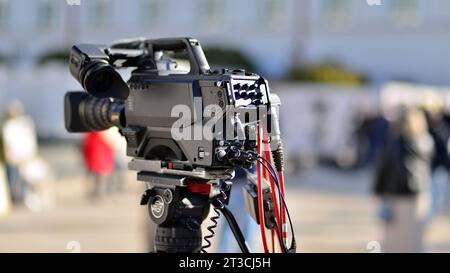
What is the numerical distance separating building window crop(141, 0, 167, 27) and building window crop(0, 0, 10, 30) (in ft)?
20.0

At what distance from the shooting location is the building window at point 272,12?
114 feet

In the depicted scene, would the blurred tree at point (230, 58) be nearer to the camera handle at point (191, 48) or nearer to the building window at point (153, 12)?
the building window at point (153, 12)

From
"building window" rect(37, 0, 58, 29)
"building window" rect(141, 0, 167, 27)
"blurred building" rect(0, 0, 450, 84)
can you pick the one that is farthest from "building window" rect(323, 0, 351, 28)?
"building window" rect(37, 0, 58, 29)

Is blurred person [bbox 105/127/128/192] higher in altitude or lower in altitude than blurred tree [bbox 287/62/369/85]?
higher

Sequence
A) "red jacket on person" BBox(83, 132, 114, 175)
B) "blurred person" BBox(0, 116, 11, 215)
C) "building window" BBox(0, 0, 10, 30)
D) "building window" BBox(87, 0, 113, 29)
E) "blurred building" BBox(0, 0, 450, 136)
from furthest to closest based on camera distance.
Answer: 1. "building window" BBox(0, 0, 10, 30)
2. "building window" BBox(87, 0, 113, 29)
3. "blurred building" BBox(0, 0, 450, 136)
4. "red jacket on person" BBox(83, 132, 114, 175)
5. "blurred person" BBox(0, 116, 11, 215)

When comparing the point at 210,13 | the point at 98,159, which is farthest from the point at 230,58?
the point at 98,159

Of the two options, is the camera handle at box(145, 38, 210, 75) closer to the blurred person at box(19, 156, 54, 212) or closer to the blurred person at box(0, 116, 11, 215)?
the blurred person at box(0, 116, 11, 215)

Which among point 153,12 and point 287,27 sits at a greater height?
point 153,12

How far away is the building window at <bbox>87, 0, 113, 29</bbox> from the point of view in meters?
36.3

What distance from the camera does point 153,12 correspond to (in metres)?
35.5

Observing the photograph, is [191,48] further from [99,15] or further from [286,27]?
[99,15]

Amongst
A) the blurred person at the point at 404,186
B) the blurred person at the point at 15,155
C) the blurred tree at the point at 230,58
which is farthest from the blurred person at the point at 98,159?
the blurred tree at the point at 230,58

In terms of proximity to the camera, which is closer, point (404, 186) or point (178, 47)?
point (178, 47)

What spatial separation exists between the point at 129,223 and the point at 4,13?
28.9m
